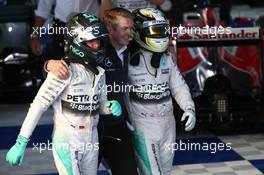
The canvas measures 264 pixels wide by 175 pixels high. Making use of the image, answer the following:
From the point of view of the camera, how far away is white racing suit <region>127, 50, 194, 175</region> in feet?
11.1

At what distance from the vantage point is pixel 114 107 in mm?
3201

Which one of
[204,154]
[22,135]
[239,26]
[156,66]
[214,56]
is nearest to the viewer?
[22,135]

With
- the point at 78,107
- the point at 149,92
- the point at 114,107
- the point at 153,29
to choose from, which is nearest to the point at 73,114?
the point at 78,107

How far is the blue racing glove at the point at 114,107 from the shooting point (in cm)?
320

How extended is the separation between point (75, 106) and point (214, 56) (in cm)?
385

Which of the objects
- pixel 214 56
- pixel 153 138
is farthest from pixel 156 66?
pixel 214 56

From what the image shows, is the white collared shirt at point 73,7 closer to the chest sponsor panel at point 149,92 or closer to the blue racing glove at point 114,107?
the chest sponsor panel at point 149,92

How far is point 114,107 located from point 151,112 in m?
0.27

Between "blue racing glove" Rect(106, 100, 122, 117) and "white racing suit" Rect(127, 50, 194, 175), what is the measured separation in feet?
0.70

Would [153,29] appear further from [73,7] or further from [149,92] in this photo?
[73,7]

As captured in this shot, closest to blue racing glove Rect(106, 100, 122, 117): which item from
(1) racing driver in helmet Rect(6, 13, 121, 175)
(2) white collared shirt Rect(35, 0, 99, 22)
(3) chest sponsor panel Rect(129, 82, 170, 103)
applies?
(1) racing driver in helmet Rect(6, 13, 121, 175)

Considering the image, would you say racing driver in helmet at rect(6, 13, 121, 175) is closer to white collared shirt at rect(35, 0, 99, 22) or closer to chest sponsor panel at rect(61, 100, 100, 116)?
chest sponsor panel at rect(61, 100, 100, 116)

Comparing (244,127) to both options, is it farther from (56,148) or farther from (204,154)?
(56,148)

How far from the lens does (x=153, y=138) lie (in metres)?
3.38
